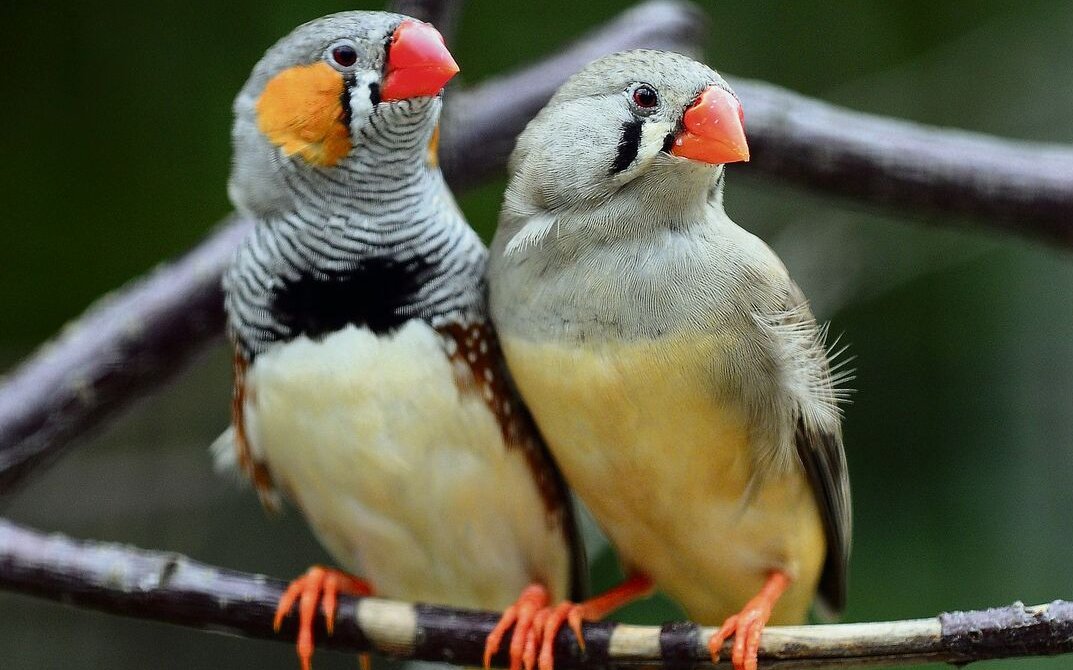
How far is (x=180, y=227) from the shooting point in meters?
2.37

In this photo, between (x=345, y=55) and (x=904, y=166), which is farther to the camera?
(x=904, y=166)

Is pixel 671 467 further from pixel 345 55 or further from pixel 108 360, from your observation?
pixel 108 360

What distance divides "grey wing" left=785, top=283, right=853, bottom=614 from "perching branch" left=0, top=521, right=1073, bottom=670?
0.20m

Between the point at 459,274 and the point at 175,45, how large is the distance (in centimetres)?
142

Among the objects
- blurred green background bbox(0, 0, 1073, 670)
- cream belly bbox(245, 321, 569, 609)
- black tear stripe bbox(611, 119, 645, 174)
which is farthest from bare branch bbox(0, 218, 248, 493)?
black tear stripe bbox(611, 119, 645, 174)

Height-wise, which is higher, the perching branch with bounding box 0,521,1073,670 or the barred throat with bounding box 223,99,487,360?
the barred throat with bounding box 223,99,487,360

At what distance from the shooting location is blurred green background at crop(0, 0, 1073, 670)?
2.26m

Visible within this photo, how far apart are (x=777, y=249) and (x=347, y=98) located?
1.42m

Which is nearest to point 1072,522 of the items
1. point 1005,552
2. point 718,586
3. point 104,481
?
point 1005,552

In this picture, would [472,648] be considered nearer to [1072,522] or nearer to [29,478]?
[29,478]

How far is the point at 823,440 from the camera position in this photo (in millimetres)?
1166

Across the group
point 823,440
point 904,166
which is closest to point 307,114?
point 823,440

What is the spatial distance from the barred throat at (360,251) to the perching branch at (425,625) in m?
0.28

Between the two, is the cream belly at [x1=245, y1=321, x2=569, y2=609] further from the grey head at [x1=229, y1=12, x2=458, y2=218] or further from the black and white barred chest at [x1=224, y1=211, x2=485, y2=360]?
the grey head at [x1=229, y1=12, x2=458, y2=218]
